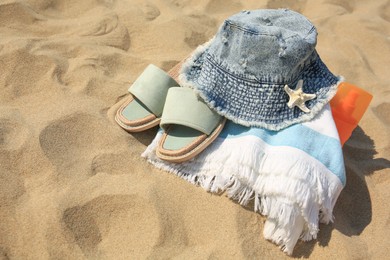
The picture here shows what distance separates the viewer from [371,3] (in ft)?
10.5

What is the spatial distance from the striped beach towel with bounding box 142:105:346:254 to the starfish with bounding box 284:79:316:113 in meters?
0.07

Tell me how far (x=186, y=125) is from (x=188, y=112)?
6 centimetres

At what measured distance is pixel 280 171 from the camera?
1.51m

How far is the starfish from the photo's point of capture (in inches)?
65.1

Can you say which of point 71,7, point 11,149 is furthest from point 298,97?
point 71,7

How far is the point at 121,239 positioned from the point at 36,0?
1714 millimetres

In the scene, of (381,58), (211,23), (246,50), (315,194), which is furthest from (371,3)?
(315,194)

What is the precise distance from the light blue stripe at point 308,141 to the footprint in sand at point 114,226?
47 cm

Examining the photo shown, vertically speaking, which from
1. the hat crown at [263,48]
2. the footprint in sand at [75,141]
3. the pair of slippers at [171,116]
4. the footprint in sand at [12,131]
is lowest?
the footprint in sand at [75,141]

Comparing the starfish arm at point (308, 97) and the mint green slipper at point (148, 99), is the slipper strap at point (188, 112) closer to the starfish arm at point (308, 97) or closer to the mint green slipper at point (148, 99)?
the mint green slipper at point (148, 99)

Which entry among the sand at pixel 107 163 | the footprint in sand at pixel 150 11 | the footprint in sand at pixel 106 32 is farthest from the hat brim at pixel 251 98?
the footprint in sand at pixel 150 11

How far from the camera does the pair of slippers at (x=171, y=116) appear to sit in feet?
5.39

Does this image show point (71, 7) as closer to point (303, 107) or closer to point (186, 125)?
point (186, 125)

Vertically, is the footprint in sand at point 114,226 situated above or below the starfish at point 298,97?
below
